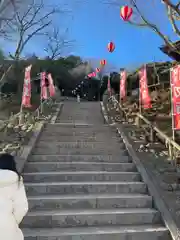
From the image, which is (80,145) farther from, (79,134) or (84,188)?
(84,188)

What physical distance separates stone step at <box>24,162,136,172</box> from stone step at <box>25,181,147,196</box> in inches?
39.9

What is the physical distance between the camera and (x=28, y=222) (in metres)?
5.40

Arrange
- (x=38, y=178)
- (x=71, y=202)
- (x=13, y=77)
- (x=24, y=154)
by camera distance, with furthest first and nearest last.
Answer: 1. (x=13, y=77)
2. (x=24, y=154)
3. (x=38, y=178)
4. (x=71, y=202)

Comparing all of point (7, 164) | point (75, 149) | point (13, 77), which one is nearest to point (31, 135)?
point (75, 149)

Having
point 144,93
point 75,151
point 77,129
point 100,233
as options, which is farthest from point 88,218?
point 144,93

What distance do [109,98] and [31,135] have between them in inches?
625

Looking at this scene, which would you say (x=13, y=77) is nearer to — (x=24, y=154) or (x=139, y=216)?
(x=24, y=154)

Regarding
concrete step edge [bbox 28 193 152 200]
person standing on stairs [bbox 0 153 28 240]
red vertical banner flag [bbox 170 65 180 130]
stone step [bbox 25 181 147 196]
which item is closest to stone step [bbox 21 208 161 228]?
concrete step edge [bbox 28 193 152 200]

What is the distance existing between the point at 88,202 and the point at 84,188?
560 mm

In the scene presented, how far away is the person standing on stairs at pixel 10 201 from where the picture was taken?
318 cm

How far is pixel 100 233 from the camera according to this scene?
509cm

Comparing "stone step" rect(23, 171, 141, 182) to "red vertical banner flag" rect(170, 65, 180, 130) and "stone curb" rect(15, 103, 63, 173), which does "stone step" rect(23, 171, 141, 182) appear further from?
"red vertical banner flag" rect(170, 65, 180, 130)

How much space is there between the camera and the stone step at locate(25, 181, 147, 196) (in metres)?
6.45

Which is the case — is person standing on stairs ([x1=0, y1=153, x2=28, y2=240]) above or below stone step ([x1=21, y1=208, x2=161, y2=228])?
above
